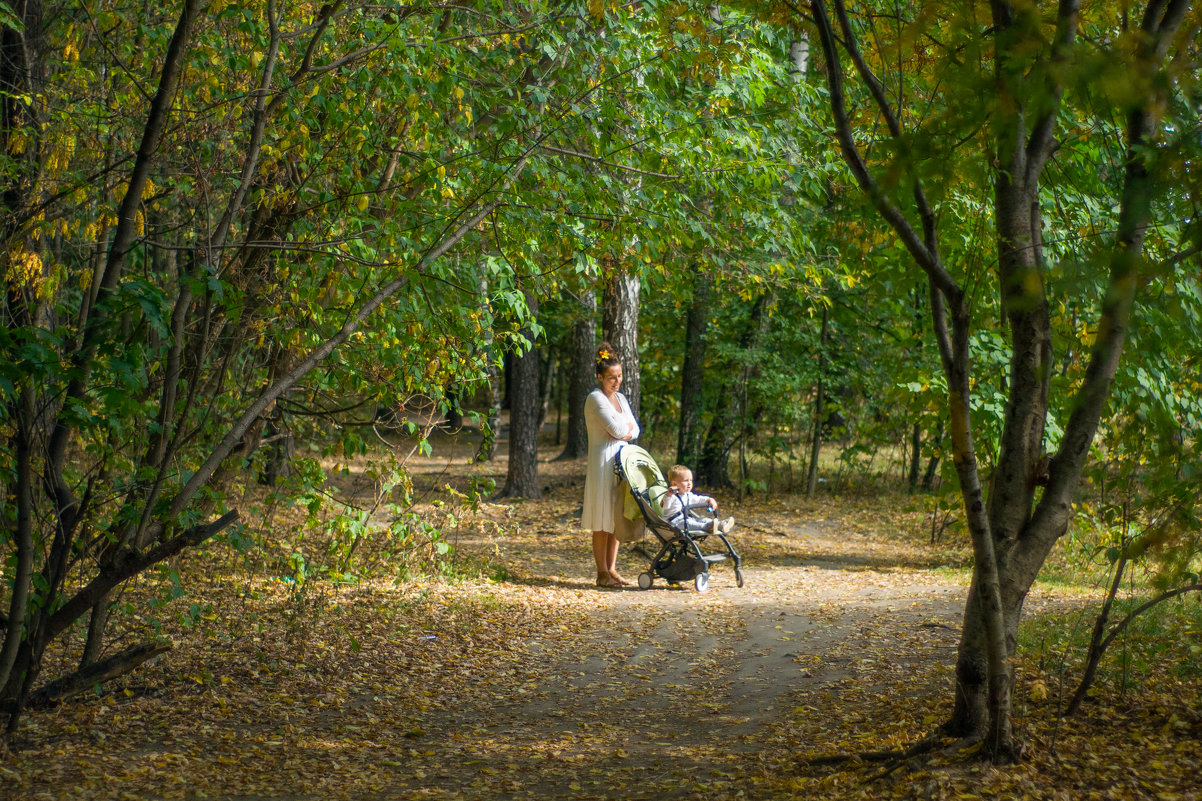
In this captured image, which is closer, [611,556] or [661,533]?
[661,533]

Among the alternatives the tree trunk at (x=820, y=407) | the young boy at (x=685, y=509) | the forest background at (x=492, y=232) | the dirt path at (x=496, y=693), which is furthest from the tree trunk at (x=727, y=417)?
the young boy at (x=685, y=509)

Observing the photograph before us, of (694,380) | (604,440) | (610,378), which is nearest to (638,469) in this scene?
(604,440)

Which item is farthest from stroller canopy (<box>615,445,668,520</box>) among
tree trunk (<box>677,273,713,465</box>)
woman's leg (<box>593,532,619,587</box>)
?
tree trunk (<box>677,273,713,465</box>)

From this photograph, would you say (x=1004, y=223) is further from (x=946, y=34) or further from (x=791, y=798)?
(x=791, y=798)

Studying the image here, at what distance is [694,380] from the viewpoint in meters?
15.5

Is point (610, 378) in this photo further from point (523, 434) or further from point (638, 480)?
point (523, 434)

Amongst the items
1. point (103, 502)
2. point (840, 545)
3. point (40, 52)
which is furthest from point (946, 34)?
point (840, 545)

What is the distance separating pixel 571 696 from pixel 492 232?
321 cm

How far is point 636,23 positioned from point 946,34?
12.1ft

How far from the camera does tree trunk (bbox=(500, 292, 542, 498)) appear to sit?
49.3 feet

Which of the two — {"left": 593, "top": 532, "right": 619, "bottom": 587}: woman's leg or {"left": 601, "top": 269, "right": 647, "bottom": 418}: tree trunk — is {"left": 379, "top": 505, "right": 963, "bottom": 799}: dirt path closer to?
{"left": 593, "top": 532, "right": 619, "bottom": 587}: woman's leg

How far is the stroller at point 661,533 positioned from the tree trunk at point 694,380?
21.6ft

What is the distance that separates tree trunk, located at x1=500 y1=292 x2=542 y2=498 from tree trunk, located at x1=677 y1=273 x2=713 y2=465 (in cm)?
246

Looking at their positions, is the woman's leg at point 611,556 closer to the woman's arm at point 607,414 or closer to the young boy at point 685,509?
the young boy at point 685,509
